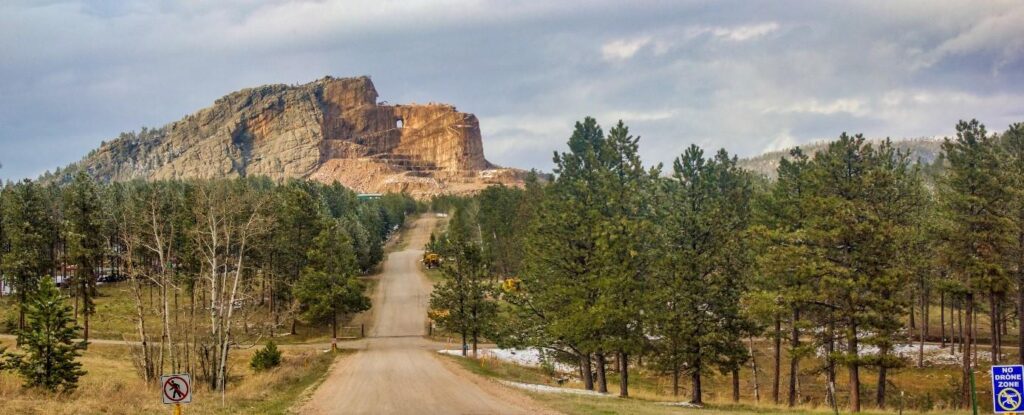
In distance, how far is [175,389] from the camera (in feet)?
48.0

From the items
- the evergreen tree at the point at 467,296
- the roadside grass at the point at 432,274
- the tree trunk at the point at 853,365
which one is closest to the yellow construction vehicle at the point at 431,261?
the roadside grass at the point at 432,274

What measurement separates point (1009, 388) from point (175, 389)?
1613 centimetres

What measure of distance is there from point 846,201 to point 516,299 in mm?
18001

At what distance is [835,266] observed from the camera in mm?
29750

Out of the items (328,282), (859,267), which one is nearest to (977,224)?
(859,267)

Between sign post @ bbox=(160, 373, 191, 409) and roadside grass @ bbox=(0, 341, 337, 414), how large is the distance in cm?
666

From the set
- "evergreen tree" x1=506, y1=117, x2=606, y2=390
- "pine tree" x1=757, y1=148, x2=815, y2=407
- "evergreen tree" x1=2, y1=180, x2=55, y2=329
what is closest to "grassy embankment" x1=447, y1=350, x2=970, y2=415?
"evergreen tree" x1=506, y1=117, x2=606, y2=390

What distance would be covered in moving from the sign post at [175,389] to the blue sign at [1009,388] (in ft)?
51.4

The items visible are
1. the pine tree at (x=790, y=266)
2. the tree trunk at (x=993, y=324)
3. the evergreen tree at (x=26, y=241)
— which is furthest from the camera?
the evergreen tree at (x=26, y=241)

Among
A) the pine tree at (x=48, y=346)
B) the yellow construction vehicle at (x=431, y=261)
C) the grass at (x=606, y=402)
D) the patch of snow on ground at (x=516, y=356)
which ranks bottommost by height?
the patch of snow on ground at (x=516, y=356)

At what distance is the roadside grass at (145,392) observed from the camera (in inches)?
797

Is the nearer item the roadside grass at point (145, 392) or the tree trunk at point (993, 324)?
the roadside grass at point (145, 392)

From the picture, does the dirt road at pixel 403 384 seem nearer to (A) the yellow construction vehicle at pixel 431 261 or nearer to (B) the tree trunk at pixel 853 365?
(B) the tree trunk at pixel 853 365

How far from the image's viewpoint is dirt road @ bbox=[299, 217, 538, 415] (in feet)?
84.0
